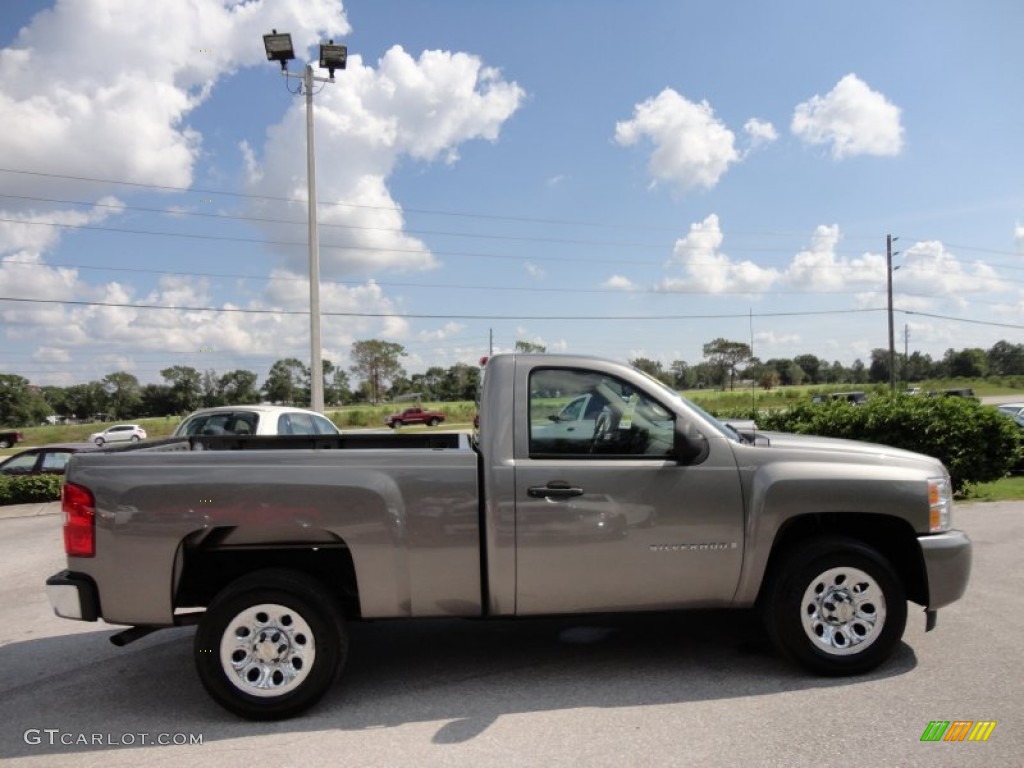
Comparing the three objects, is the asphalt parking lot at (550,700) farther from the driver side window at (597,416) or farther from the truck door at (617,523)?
the driver side window at (597,416)

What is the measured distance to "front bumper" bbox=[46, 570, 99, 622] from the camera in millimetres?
3668

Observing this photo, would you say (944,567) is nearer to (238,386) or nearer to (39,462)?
(39,462)

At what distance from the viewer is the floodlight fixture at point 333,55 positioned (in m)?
20.9

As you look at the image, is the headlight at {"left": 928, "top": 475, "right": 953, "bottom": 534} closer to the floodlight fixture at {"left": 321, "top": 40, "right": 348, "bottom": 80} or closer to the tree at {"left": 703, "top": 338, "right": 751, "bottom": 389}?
the floodlight fixture at {"left": 321, "top": 40, "right": 348, "bottom": 80}

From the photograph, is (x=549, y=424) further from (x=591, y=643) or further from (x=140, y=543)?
(x=140, y=543)

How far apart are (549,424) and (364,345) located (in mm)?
92554

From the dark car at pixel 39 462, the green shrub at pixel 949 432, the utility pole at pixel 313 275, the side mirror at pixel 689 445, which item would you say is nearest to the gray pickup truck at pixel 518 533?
the side mirror at pixel 689 445

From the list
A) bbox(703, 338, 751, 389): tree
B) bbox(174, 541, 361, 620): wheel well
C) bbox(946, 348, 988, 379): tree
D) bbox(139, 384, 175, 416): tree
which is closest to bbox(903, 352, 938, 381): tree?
bbox(946, 348, 988, 379): tree

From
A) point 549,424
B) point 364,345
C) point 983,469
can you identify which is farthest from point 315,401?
point 364,345

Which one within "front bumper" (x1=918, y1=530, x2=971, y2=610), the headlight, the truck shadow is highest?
the headlight

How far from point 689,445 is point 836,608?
1.32 m

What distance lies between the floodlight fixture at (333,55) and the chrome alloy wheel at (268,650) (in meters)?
20.8

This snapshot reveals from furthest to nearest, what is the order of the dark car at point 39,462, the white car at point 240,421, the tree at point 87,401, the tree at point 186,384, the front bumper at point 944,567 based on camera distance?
the tree at point 87,401 → the tree at point 186,384 → the dark car at point 39,462 → the white car at point 240,421 → the front bumper at point 944,567

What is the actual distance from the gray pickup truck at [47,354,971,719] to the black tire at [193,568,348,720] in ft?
0.03
